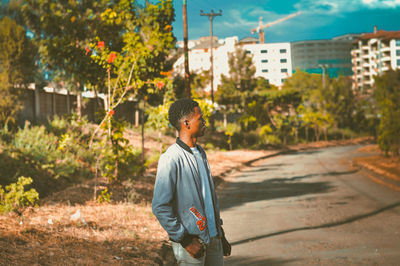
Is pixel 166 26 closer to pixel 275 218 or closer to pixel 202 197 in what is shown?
pixel 275 218

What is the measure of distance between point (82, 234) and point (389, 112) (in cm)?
1601

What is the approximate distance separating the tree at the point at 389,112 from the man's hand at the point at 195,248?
1768 centimetres

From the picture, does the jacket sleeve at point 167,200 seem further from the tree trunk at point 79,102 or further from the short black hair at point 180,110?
the tree trunk at point 79,102

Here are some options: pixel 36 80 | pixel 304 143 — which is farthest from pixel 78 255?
pixel 304 143

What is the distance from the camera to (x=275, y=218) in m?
9.09

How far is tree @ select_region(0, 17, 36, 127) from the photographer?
16750 mm

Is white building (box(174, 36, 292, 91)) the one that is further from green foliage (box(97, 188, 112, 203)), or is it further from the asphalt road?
green foliage (box(97, 188, 112, 203))

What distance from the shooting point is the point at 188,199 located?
2.95 metres

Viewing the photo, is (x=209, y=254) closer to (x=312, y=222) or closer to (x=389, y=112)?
(x=312, y=222)

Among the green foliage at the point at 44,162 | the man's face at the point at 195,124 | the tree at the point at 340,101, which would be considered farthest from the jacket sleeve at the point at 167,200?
the tree at the point at 340,101

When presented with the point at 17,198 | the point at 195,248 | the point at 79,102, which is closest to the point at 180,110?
the point at 195,248

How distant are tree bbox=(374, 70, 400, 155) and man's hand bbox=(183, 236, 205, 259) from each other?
17.7 meters

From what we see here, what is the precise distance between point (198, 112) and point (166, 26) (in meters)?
7.88

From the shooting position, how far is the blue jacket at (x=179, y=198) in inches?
113
